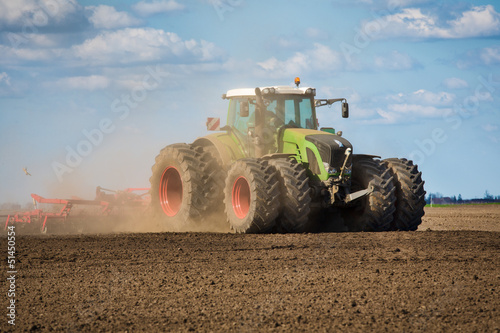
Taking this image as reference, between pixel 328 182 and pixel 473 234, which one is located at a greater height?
pixel 328 182

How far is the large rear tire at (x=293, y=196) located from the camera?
12.9 meters

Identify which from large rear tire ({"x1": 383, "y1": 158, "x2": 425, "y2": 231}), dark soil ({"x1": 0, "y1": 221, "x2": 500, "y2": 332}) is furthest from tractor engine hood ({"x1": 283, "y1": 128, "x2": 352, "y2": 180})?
dark soil ({"x1": 0, "y1": 221, "x2": 500, "y2": 332})

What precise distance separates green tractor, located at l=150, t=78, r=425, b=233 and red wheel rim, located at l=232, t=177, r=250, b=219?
2 cm

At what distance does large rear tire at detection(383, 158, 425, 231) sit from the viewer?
556 inches

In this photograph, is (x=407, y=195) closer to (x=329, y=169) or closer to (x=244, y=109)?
(x=329, y=169)

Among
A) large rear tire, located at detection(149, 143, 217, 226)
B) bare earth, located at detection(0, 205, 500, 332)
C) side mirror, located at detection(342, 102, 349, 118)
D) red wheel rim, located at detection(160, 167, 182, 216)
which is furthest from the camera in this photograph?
red wheel rim, located at detection(160, 167, 182, 216)

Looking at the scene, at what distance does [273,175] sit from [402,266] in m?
4.29

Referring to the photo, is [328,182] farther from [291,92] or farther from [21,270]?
[21,270]

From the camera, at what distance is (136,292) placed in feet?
24.7

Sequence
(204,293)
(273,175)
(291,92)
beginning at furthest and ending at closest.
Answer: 1. (291,92)
2. (273,175)
3. (204,293)

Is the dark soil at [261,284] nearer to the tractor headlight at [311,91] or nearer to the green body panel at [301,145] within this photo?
the green body panel at [301,145]

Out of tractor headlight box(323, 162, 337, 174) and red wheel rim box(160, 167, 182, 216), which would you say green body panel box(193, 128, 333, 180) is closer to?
tractor headlight box(323, 162, 337, 174)

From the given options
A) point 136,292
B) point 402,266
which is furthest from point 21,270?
point 402,266

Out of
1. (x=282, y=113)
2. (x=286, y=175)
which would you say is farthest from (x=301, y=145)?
(x=286, y=175)
